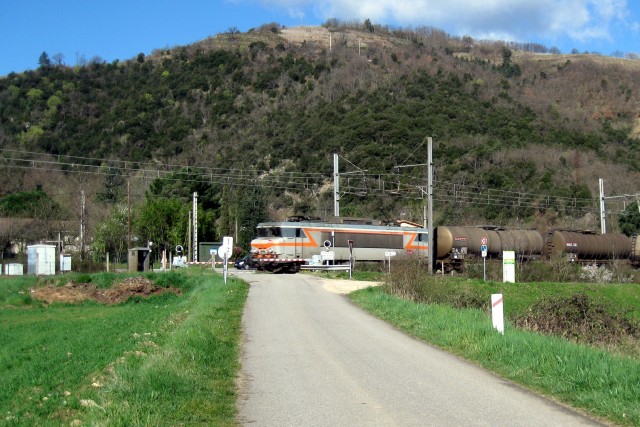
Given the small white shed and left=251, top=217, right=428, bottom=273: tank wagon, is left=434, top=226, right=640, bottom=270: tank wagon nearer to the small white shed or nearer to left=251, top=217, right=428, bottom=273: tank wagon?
left=251, top=217, right=428, bottom=273: tank wagon

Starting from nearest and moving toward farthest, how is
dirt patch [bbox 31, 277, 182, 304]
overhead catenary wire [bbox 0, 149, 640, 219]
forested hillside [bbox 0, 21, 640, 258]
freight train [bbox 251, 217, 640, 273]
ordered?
dirt patch [bbox 31, 277, 182, 304]
freight train [bbox 251, 217, 640, 273]
overhead catenary wire [bbox 0, 149, 640, 219]
forested hillside [bbox 0, 21, 640, 258]

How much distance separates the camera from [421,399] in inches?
389

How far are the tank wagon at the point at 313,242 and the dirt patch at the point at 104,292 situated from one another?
33.8 feet

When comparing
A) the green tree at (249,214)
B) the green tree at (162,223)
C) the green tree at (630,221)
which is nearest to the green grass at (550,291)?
the green tree at (630,221)

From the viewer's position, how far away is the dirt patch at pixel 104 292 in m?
37.0

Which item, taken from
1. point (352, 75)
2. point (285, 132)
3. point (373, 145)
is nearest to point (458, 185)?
point (373, 145)

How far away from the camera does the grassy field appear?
884cm

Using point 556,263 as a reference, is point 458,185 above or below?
above

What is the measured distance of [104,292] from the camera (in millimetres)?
37938

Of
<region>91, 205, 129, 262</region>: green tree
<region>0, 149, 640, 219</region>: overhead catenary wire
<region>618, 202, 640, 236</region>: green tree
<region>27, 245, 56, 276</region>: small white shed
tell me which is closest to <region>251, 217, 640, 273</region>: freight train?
<region>0, 149, 640, 219</region>: overhead catenary wire

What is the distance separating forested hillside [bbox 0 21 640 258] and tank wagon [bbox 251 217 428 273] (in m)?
12.0

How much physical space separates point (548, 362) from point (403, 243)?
39.0 meters

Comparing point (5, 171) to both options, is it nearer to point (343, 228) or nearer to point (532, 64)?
point (343, 228)

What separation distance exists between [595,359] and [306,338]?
672cm
